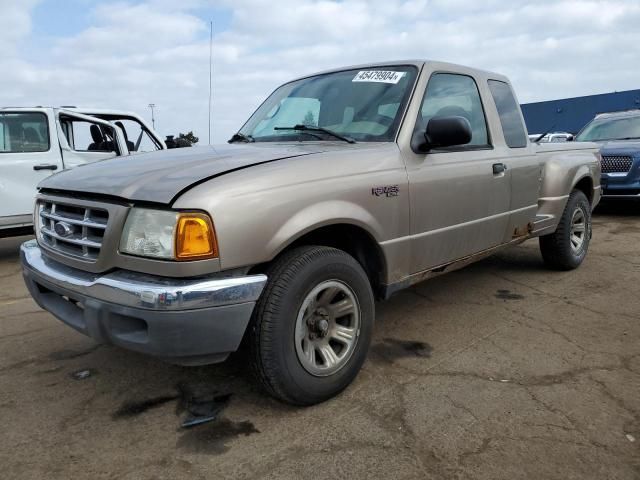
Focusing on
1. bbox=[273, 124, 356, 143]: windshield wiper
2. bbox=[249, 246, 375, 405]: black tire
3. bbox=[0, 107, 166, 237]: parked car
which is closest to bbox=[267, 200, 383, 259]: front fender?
bbox=[249, 246, 375, 405]: black tire

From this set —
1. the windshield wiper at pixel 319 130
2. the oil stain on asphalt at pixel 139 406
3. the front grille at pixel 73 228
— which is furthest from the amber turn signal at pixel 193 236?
the windshield wiper at pixel 319 130

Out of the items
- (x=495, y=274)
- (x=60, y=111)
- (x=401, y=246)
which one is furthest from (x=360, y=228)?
(x=60, y=111)

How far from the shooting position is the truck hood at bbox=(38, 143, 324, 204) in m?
2.15

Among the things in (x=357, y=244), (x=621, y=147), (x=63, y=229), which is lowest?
(x=357, y=244)

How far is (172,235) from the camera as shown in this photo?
6.69 ft

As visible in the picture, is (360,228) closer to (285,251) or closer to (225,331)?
(285,251)

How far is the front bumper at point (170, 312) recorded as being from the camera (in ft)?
6.60

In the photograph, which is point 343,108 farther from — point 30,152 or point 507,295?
point 30,152

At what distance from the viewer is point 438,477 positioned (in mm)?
1960

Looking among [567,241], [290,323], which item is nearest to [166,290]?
[290,323]

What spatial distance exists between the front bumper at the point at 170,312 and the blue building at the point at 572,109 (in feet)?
116

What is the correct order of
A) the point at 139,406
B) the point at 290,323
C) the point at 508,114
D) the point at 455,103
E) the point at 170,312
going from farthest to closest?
the point at 508,114, the point at 455,103, the point at 139,406, the point at 290,323, the point at 170,312

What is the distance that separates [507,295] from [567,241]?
1.00 m

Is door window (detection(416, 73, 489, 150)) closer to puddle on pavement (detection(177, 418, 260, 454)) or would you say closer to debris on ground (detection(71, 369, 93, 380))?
puddle on pavement (detection(177, 418, 260, 454))
